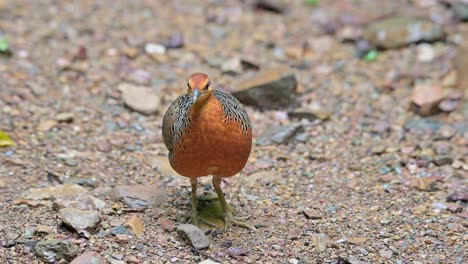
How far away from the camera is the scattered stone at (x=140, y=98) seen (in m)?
7.77

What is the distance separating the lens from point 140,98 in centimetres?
790

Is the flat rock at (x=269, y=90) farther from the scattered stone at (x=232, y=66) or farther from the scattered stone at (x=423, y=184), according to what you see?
the scattered stone at (x=423, y=184)

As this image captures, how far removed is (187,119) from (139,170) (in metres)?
1.58

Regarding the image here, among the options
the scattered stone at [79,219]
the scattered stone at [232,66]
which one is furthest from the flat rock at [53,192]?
the scattered stone at [232,66]

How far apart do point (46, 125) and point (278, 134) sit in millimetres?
2226

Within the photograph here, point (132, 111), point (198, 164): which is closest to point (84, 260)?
point (198, 164)

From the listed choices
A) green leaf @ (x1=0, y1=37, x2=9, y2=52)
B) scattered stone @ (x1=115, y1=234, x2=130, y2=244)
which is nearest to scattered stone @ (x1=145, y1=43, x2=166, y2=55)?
green leaf @ (x1=0, y1=37, x2=9, y2=52)

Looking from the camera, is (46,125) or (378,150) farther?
(46,125)

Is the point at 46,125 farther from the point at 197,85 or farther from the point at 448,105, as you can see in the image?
the point at 448,105

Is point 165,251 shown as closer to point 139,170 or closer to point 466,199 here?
point 139,170

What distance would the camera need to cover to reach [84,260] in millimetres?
4875

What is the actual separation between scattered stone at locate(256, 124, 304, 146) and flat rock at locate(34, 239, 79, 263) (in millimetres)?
2782

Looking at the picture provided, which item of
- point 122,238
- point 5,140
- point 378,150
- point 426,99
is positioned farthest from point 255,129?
point 122,238

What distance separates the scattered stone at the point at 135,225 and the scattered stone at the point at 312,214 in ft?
4.23
